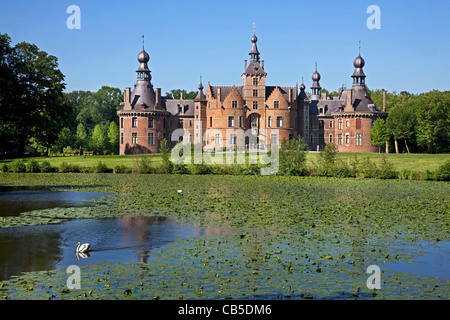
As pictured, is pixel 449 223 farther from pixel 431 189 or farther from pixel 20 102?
pixel 20 102

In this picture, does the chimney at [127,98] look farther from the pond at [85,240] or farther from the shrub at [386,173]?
the pond at [85,240]

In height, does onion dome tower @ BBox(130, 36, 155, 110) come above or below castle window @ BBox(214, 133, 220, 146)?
above

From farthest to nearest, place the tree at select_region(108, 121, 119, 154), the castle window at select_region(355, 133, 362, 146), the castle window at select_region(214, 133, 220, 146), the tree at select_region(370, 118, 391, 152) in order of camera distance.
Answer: the tree at select_region(108, 121, 119, 154), the castle window at select_region(355, 133, 362, 146), the castle window at select_region(214, 133, 220, 146), the tree at select_region(370, 118, 391, 152)

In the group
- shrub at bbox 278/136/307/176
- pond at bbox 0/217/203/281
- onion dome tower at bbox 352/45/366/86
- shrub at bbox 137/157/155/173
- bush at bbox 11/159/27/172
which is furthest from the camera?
onion dome tower at bbox 352/45/366/86

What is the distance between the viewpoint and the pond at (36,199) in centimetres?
2233

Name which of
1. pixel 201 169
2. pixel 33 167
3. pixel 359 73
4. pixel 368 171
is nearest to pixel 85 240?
pixel 201 169

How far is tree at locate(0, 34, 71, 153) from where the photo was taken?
3516 cm

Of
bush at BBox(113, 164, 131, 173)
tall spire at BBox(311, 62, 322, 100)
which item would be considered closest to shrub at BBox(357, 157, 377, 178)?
bush at BBox(113, 164, 131, 173)

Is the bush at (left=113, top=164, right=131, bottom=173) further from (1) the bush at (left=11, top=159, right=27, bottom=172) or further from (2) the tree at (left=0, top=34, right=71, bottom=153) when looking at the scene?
(1) the bush at (left=11, top=159, right=27, bottom=172)

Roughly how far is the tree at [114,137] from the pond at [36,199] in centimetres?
6125

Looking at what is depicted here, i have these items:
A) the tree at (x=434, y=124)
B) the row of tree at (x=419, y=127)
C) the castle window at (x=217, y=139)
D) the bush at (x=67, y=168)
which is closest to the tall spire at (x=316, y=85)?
the row of tree at (x=419, y=127)

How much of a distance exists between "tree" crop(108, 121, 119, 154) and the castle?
13438 mm

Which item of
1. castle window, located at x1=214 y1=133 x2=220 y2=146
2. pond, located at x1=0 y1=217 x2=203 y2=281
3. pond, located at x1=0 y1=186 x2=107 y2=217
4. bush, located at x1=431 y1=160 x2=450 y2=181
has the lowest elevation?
pond, located at x1=0 y1=217 x2=203 y2=281

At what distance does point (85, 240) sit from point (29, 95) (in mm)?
29645
